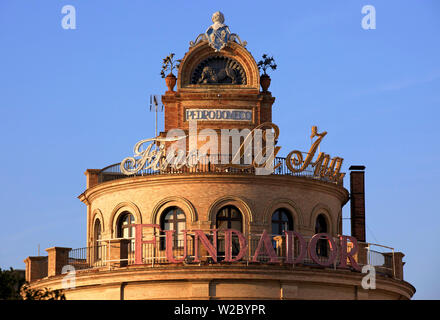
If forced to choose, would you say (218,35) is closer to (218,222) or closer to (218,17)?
(218,17)

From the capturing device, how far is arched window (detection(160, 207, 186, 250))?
62.8 metres

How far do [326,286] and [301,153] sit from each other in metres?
7.80

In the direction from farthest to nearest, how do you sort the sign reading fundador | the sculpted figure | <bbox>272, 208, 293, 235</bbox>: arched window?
the sculpted figure, the sign reading fundador, <bbox>272, 208, 293, 235</bbox>: arched window

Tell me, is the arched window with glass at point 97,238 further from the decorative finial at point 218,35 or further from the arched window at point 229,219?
the decorative finial at point 218,35

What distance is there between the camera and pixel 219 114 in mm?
68750

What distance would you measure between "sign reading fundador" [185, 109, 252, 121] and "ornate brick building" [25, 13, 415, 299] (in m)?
0.06

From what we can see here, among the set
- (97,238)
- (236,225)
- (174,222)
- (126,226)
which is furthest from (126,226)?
(236,225)

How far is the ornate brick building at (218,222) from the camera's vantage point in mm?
60094

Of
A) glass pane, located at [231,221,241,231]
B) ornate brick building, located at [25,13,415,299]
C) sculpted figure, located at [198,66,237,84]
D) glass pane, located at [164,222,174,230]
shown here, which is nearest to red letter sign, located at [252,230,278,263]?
ornate brick building, located at [25,13,415,299]

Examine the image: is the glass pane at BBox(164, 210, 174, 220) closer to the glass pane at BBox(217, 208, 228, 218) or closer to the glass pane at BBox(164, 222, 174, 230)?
the glass pane at BBox(164, 222, 174, 230)

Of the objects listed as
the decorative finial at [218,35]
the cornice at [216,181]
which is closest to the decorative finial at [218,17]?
the decorative finial at [218,35]

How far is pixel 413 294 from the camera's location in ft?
222

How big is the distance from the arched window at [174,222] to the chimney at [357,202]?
482 inches
